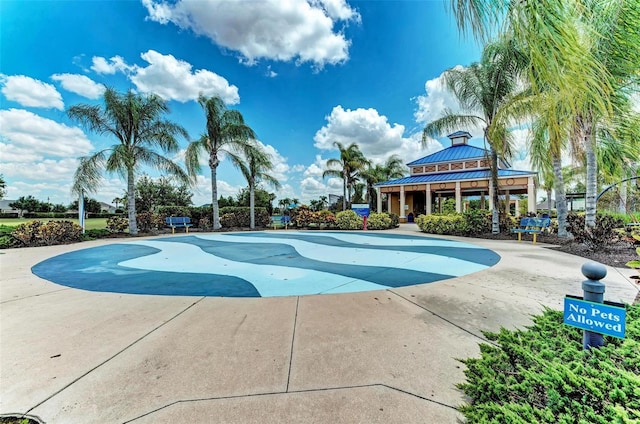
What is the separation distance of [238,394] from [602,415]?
2.14 metres

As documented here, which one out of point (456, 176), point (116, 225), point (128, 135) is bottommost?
point (116, 225)

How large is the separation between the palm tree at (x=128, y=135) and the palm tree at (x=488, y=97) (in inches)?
597

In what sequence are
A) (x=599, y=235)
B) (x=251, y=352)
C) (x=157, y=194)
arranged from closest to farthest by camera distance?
(x=251, y=352) → (x=599, y=235) → (x=157, y=194)

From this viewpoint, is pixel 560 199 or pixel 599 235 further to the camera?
pixel 560 199

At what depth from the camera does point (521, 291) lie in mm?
4176

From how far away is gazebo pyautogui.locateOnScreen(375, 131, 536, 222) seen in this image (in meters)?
19.9

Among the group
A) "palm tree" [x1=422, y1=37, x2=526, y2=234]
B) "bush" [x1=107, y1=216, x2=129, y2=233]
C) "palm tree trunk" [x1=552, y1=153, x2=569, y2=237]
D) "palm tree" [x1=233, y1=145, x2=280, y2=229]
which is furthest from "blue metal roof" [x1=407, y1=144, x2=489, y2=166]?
"bush" [x1=107, y1=216, x2=129, y2=233]

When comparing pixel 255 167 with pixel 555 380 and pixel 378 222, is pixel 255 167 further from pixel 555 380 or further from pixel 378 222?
pixel 555 380

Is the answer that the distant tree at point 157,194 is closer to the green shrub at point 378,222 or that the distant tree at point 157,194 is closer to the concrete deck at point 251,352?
the green shrub at point 378,222

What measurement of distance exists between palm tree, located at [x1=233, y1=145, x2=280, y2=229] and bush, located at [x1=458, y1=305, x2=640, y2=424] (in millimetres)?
17601

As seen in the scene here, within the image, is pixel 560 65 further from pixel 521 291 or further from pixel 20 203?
pixel 20 203

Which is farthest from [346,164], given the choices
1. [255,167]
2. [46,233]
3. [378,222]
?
[46,233]

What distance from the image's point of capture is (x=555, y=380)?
1.50 meters

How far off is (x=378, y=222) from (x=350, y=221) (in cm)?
196
